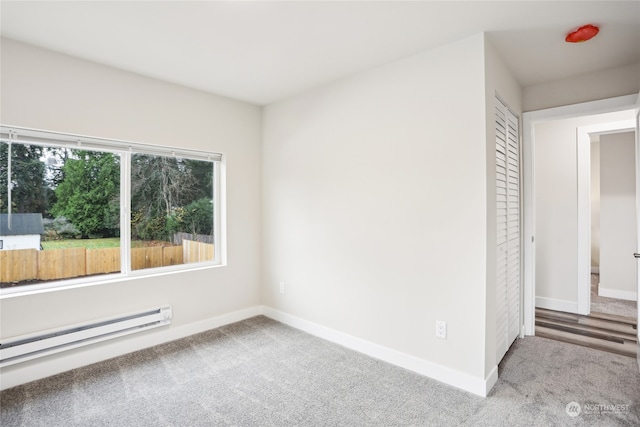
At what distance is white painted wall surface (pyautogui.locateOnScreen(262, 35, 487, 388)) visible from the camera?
2215mm

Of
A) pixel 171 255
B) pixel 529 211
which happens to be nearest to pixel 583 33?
pixel 529 211

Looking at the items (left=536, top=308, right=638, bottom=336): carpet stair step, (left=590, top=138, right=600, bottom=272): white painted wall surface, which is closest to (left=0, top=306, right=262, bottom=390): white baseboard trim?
(left=536, top=308, right=638, bottom=336): carpet stair step

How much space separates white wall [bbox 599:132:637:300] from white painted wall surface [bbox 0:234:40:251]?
641 cm

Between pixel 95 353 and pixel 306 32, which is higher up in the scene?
pixel 306 32

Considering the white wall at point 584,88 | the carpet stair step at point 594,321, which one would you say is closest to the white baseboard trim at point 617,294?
the carpet stair step at point 594,321

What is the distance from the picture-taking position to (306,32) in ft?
7.07

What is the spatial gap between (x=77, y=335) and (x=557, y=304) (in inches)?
193

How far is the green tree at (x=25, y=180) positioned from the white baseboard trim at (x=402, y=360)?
7.82 ft

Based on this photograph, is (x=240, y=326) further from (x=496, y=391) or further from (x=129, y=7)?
(x=129, y=7)

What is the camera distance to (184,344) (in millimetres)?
2947

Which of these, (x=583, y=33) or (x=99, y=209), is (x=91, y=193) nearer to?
(x=99, y=209)

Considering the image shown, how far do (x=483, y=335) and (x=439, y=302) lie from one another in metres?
0.34

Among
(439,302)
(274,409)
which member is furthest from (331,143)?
(274,409)

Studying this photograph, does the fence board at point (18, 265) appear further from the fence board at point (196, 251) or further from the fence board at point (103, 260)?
the fence board at point (196, 251)
